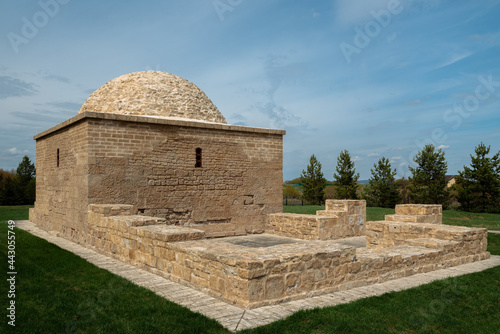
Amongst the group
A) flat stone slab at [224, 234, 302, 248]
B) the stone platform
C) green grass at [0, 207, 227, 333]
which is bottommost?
flat stone slab at [224, 234, 302, 248]

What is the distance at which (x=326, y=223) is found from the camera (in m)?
12.2

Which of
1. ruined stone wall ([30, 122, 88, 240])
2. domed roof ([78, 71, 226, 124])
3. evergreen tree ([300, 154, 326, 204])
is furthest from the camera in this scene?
evergreen tree ([300, 154, 326, 204])

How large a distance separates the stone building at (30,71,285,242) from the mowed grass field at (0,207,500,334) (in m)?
4.51

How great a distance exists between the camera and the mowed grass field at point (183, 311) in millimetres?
4312

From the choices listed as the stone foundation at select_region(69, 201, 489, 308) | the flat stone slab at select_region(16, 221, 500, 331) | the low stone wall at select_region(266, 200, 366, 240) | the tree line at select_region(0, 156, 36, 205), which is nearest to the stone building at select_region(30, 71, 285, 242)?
the low stone wall at select_region(266, 200, 366, 240)

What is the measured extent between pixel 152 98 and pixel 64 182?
4029 millimetres

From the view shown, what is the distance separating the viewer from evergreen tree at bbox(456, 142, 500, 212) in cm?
2786

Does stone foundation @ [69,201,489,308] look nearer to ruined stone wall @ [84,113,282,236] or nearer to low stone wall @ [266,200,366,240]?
ruined stone wall @ [84,113,282,236]

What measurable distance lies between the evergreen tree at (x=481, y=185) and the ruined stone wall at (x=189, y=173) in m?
20.9

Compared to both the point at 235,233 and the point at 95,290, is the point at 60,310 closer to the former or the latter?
the point at 95,290

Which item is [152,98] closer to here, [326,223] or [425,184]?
[326,223]

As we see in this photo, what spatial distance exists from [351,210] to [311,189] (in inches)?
923

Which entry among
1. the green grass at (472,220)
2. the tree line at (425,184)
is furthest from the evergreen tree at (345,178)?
the green grass at (472,220)

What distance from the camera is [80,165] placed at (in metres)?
10.8
